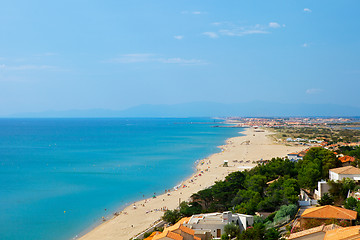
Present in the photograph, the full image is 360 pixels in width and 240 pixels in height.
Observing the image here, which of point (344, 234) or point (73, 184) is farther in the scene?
point (73, 184)

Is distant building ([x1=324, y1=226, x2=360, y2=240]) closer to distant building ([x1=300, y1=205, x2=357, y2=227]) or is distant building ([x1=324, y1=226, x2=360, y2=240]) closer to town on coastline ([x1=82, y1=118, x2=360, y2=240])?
town on coastline ([x1=82, y1=118, x2=360, y2=240])

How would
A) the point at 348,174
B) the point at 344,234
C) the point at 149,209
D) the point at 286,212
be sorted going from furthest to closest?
the point at 149,209 → the point at 348,174 → the point at 286,212 → the point at 344,234

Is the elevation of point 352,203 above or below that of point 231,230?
above

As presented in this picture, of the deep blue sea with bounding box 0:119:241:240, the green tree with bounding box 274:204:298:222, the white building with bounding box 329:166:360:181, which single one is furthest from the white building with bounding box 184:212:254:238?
the deep blue sea with bounding box 0:119:241:240

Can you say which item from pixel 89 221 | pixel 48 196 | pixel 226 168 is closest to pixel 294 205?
pixel 89 221

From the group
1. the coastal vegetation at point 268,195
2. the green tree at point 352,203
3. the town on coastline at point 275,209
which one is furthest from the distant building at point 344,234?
the green tree at point 352,203

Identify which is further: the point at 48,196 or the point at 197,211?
the point at 48,196

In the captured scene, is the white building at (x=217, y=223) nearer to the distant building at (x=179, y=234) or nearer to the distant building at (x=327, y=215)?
the distant building at (x=179, y=234)

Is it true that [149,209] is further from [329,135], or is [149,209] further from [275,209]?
[329,135]

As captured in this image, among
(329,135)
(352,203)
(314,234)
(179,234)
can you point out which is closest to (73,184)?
(179,234)

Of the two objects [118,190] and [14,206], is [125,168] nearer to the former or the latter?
[118,190]

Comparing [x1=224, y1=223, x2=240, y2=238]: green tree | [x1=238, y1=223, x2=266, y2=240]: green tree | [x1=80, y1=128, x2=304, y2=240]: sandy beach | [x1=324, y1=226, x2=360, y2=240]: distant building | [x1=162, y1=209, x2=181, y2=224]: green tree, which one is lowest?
[x1=80, y1=128, x2=304, y2=240]: sandy beach
